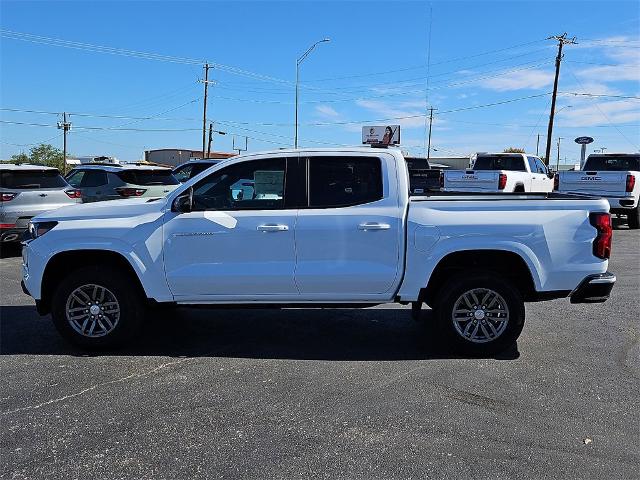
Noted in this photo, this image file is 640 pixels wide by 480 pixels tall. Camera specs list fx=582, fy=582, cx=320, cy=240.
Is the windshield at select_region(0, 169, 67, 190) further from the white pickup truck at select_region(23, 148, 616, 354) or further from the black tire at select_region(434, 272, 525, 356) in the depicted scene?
the black tire at select_region(434, 272, 525, 356)

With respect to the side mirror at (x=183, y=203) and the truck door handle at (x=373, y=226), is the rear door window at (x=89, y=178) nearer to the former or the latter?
the side mirror at (x=183, y=203)

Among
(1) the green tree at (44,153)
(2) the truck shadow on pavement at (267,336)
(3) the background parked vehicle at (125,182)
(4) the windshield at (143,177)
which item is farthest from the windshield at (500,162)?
(1) the green tree at (44,153)

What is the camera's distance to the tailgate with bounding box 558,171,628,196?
15.7m

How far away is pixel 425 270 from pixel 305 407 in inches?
66.6

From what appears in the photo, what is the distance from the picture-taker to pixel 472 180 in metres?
17.0

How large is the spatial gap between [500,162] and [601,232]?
14.1 meters

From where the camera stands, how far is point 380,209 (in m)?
5.16

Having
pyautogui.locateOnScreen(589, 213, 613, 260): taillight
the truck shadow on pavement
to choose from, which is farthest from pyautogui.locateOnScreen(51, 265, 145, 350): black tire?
pyautogui.locateOnScreen(589, 213, 613, 260): taillight

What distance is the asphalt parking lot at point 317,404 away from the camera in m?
3.42

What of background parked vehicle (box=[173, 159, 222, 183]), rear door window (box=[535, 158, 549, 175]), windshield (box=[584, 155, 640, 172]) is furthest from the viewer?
rear door window (box=[535, 158, 549, 175])

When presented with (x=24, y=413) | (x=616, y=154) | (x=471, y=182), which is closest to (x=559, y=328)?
(x=24, y=413)

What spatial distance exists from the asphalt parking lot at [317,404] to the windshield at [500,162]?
12664 mm

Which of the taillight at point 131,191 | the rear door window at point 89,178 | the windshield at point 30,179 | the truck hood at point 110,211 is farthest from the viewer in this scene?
the rear door window at point 89,178

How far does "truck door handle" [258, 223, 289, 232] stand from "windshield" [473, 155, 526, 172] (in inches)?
580
